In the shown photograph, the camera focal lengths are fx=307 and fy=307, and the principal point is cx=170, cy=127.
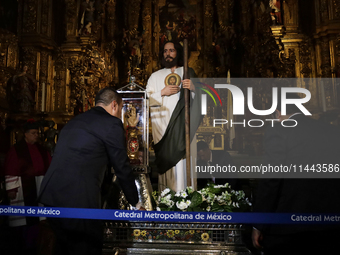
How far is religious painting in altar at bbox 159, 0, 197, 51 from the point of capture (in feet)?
34.5

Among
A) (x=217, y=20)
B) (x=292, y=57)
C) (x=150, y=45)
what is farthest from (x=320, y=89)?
(x=150, y=45)

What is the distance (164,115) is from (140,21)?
25.7 ft

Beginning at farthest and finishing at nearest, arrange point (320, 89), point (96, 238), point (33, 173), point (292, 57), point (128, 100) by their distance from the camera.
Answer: point (292, 57), point (320, 89), point (33, 173), point (128, 100), point (96, 238)

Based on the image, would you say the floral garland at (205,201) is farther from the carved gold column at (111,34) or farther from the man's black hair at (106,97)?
the carved gold column at (111,34)

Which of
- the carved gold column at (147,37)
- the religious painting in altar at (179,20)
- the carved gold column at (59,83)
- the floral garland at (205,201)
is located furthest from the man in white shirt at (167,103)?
the religious painting in altar at (179,20)

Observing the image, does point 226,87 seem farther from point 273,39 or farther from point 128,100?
point 128,100

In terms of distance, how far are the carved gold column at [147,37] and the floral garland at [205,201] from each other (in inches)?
287

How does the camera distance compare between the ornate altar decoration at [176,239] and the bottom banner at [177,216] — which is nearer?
the bottom banner at [177,216]

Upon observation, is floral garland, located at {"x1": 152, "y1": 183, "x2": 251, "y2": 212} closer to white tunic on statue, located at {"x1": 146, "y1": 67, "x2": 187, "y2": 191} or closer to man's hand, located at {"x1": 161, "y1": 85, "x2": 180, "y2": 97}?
white tunic on statue, located at {"x1": 146, "y1": 67, "x2": 187, "y2": 191}

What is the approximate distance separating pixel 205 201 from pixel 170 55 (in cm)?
183

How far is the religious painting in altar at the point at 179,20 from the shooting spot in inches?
414

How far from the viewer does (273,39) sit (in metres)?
8.33

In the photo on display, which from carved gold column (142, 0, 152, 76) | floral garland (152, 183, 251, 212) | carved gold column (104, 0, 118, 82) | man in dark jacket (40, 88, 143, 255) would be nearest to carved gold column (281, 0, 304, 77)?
carved gold column (142, 0, 152, 76)

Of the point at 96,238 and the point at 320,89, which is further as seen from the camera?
the point at 320,89
